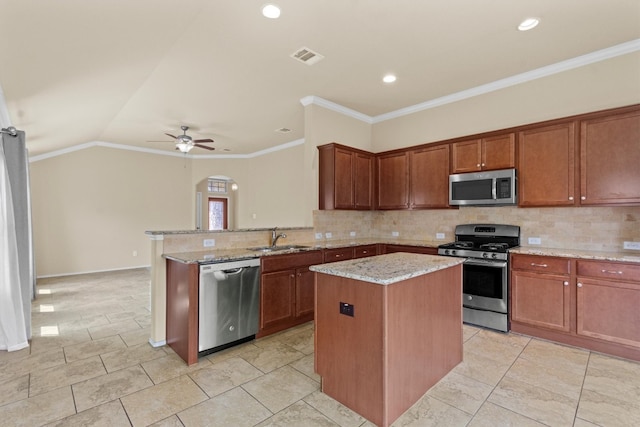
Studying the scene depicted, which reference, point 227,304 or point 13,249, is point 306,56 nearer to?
point 227,304

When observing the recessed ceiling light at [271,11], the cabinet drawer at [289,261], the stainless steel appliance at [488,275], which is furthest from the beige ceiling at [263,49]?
the cabinet drawer at [289,261]

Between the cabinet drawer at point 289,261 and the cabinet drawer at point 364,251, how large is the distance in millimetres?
680

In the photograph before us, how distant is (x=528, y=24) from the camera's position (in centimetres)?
274

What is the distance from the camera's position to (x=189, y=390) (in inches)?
89.4

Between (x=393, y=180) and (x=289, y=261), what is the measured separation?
2.26 metres

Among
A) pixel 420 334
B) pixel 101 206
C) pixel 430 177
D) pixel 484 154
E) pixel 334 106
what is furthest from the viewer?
pixel 101 206

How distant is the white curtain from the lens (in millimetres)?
2945

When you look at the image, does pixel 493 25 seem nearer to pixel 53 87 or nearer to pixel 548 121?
pixel 548 121

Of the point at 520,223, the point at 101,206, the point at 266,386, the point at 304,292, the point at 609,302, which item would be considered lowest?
the point at 266,386

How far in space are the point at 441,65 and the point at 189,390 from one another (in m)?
4.03

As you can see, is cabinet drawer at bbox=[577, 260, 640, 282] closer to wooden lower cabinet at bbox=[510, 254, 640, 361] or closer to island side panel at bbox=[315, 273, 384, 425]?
wooden lower cabinet at bbox=[510, 254, 640, 361]

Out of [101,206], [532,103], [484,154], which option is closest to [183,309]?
[484,154]

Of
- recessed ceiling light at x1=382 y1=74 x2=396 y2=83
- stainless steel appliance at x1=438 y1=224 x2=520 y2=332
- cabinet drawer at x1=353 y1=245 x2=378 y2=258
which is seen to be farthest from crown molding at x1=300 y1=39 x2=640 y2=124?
cabinet drawer at x1=353 y1=245 x2=378 y2=258

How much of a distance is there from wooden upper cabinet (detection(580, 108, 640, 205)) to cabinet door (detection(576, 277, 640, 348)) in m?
0.82
